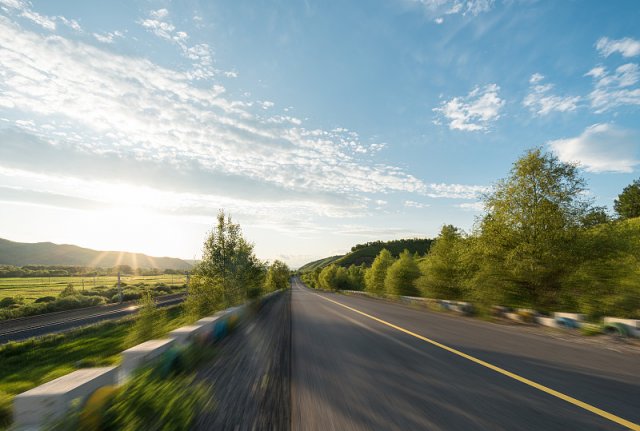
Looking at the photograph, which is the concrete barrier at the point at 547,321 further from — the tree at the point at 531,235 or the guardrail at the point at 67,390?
the guardrail at the point at 67,390

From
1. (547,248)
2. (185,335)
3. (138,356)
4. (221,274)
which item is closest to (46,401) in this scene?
(138,356)

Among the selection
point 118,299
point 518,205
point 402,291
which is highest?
point 518,205

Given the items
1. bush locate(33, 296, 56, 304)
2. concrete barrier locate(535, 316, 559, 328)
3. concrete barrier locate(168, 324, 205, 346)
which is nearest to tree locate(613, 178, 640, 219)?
concrete barrier locate(535, 316, 559, 328)

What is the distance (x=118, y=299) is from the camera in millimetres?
59188

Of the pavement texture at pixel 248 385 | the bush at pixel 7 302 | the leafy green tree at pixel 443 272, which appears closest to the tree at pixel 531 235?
the leafy green tree at pixel 443 272

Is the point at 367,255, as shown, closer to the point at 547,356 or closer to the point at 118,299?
the point at 118,299

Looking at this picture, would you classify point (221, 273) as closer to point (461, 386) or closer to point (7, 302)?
point (461, 386)

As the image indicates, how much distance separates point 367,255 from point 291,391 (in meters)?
187

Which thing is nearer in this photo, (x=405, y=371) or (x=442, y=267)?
(x=405, y=371)

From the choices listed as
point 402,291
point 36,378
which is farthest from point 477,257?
point 36,378

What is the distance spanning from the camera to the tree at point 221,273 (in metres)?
23.9

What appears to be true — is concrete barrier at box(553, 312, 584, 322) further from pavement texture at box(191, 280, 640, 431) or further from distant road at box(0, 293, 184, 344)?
distant road at box(0, 293, 184, 344)

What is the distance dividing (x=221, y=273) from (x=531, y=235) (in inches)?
916

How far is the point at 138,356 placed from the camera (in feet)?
12.6
